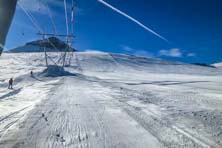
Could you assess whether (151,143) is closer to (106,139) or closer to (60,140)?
(106,139)

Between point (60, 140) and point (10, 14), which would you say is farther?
point (60, 140)

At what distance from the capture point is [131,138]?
4.06 metres

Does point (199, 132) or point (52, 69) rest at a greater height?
point (52, 69)

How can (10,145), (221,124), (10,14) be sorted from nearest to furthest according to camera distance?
(10,14)
(10,145)
(221,124)

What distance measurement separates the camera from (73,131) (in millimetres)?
4488

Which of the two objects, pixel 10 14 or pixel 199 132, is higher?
pixel 10 14

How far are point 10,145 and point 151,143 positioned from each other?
226cm

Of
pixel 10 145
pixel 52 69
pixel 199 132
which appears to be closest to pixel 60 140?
pixel 10 145

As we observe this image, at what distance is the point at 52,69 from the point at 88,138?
3083 centimetres

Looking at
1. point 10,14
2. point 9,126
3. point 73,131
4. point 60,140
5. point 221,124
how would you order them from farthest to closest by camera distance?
1. point 221,124
2. point 9,126
3. point 73,131
4. point 60,140
5. point 10,14

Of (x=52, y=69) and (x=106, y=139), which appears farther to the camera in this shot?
(x=52, y=69)

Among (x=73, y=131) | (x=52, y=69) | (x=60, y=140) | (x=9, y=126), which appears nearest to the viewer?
(x=60, y=140)

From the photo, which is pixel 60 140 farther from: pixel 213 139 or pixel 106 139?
pixel 213 139

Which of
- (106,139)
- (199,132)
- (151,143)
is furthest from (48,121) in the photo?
(199,132)
